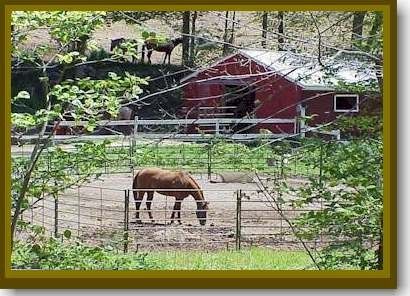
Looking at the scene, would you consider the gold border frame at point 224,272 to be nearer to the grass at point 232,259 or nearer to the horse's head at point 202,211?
the grass at point 232,259

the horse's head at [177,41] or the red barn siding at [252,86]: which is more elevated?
the horse's head at [177,41]

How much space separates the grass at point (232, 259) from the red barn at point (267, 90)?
1.13ft

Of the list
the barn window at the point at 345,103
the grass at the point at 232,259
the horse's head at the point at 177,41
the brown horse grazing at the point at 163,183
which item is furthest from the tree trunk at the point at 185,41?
the grass at the point at 232,259

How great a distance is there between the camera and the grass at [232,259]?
3439 mm

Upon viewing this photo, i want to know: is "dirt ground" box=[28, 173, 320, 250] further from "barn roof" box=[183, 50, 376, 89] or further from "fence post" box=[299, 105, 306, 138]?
"barn roof" box=[183, 50, 376, 89]

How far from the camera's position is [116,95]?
11.4 feet

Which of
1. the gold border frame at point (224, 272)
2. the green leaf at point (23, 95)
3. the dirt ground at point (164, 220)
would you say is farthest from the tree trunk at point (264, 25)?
the green leaf at point (23, 95)

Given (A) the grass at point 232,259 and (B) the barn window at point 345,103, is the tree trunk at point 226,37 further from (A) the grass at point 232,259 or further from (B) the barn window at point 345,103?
(A) the grass at point 232,259

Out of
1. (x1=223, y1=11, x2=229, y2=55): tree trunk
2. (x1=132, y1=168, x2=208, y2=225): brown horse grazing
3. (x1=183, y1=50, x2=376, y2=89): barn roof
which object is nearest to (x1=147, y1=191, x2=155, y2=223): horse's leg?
(x1=132, y1=168, x2=208, y2=225): brown horse grazing

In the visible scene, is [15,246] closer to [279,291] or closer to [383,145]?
[279,291]

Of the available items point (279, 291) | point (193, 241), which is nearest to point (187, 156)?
point (193, 241)

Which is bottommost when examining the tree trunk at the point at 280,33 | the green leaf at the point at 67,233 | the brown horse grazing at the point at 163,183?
the green leaf at the point at 67,233

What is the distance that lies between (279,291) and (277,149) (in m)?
0.40

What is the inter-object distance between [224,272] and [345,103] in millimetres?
580
